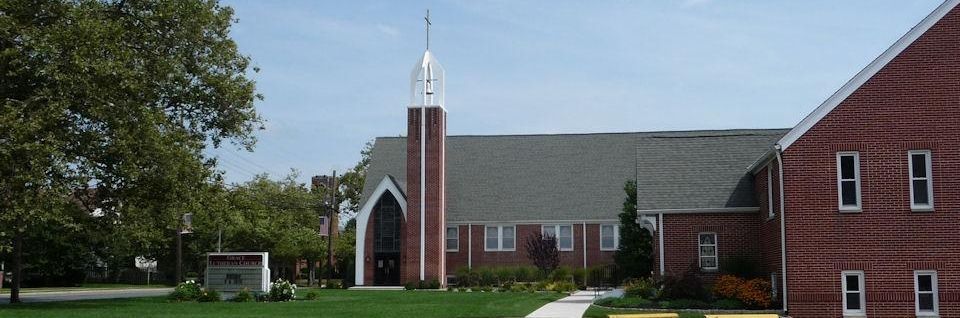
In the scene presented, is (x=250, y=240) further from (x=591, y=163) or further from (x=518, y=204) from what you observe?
(x=591, y=163)

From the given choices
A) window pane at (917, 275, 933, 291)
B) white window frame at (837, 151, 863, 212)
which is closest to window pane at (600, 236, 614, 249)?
white window frame at (837, 151, 863, 212)

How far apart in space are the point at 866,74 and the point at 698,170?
7491 millimetres

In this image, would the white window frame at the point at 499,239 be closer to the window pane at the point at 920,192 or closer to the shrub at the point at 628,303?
the shrub at the point at 628,303

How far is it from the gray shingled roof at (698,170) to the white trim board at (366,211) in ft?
86.2

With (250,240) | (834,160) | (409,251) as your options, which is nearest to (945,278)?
(834,160)

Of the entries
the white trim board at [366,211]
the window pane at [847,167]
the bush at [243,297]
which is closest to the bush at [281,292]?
the bush at [243,297]

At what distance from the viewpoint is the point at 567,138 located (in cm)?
6581

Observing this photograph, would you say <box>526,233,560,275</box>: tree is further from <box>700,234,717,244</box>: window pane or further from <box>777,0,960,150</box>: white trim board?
<box>777,0,960,150</box>: white trim board

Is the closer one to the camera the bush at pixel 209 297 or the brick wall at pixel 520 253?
the bush at pixel 209 297

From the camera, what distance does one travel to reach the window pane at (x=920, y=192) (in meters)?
25.9

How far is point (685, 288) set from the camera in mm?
28266

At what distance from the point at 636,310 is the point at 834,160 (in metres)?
6.70

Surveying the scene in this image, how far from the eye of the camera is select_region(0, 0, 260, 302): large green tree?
28234 millimetres

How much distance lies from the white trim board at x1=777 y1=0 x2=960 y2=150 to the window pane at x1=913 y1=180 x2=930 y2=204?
2944mm
